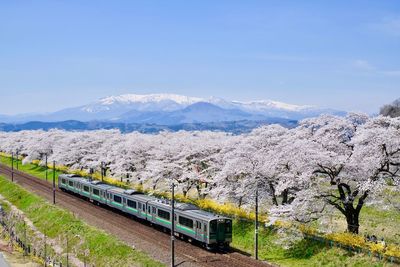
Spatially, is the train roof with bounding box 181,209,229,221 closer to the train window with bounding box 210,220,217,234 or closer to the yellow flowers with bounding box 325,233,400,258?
the train window with bounding box 210,220,217,234

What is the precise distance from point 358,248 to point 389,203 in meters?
4.63

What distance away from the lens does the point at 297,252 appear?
31.6 meters

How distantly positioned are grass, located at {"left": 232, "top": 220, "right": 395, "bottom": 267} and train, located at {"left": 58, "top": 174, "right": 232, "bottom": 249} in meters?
2.98

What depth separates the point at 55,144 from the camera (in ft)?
339

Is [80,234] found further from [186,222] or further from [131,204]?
[186,222]

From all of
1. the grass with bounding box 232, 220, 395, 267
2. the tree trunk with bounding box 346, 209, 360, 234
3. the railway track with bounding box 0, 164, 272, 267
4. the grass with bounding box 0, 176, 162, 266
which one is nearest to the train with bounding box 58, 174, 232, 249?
the railway track with bounding box 0, 164, 272, 267

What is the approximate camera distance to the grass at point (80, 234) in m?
33.5

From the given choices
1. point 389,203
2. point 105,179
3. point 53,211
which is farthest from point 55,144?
point 389,203

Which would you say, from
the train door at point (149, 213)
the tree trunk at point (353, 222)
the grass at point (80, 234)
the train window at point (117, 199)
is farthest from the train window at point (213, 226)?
the train window at point (117, 199)

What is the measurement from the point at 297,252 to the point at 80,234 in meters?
21.2

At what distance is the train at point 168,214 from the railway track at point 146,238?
0.81 meters

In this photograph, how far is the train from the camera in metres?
32.8

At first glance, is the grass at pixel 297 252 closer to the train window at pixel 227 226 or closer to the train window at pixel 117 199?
the train window at pixel 227 226

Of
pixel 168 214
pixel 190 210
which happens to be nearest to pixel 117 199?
pixel 168 214
